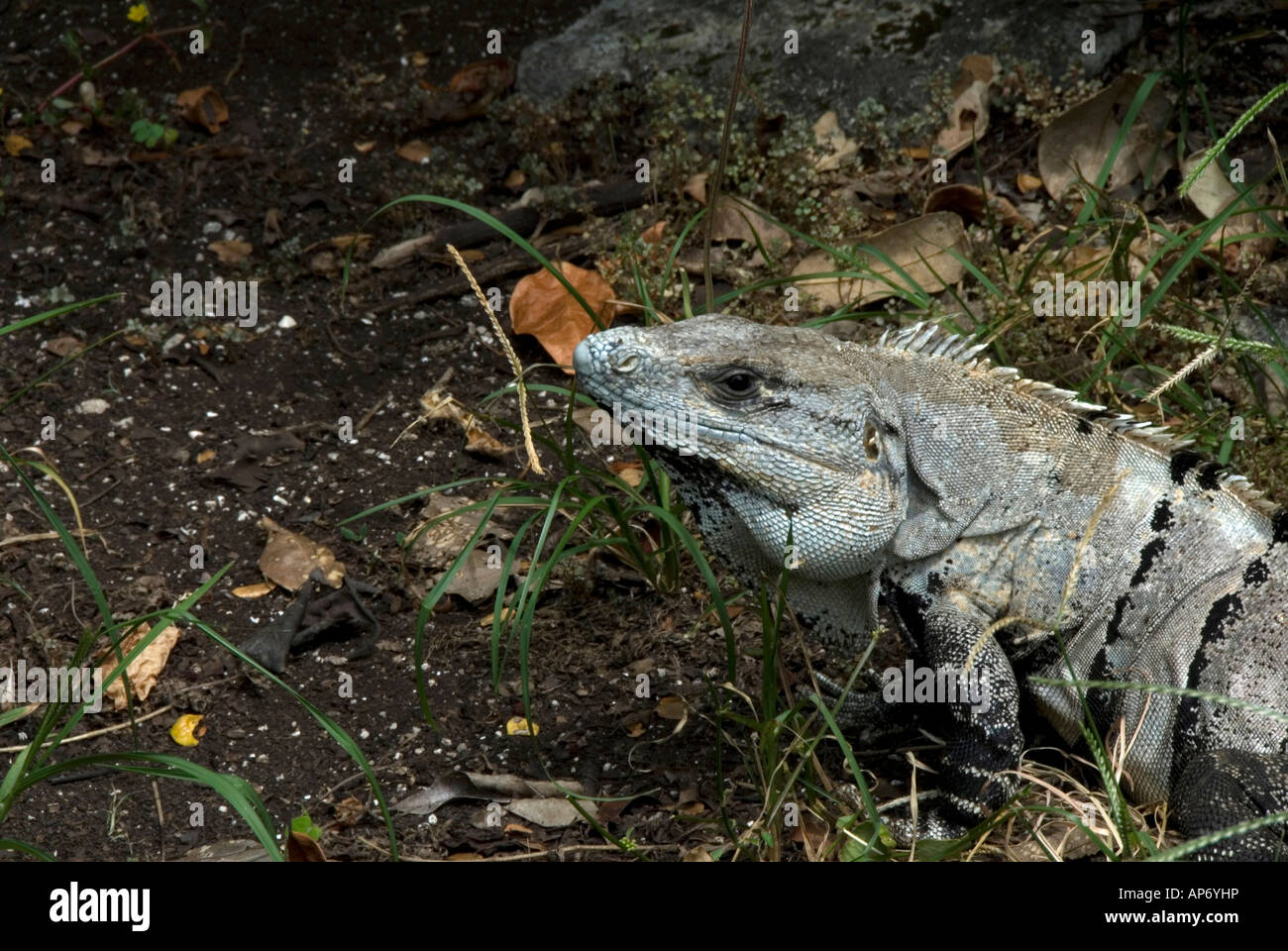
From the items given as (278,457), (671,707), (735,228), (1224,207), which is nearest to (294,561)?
(278,457)

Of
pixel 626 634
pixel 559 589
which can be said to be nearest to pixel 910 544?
pixel 626 634

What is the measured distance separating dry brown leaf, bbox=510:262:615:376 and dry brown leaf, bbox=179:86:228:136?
2561mm

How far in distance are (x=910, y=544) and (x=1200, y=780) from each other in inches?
39.2

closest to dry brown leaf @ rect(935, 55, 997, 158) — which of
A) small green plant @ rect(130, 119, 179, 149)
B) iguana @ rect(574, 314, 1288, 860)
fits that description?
iguana @ rect(574, 314, 1288, 860)

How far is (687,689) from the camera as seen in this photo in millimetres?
4684

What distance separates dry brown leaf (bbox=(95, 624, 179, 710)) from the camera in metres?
4.64

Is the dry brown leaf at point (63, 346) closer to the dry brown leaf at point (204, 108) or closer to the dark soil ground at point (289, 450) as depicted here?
the dark soil ground at point (289, 450)

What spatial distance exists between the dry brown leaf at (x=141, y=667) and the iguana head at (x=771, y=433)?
1983 mm

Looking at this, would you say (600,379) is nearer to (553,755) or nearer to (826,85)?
(553,755)

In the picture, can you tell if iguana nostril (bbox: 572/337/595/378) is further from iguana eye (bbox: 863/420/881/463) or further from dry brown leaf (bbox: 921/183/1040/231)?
dry brown leaf (bbox: 921/183/1040/231)

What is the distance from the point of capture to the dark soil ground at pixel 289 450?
14.2 ft

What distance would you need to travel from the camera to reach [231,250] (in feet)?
22.5

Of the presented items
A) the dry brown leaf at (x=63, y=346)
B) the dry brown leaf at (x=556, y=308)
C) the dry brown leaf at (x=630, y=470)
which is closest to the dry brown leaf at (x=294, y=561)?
the dry brown leaf at (x=630, y=470)

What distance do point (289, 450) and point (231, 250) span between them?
62.2 inches
